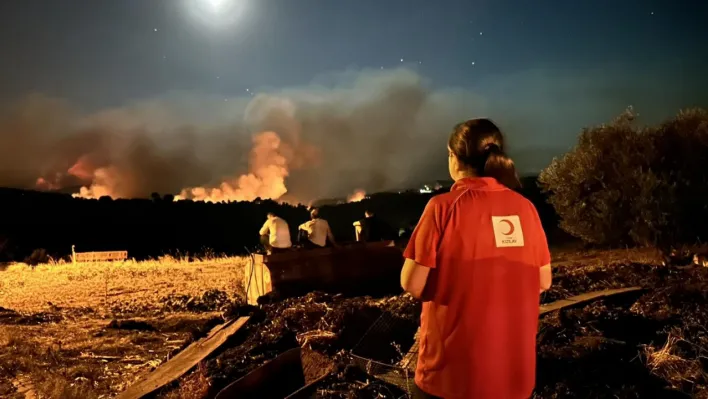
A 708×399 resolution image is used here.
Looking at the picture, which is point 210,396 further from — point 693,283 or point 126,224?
point 126,224

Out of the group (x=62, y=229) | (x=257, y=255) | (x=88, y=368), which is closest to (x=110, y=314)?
(x=257, y=255)

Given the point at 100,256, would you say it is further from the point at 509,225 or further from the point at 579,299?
the point at 509,225

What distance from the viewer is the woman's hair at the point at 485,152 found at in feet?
7.72

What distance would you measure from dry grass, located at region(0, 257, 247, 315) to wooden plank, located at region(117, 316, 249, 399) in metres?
4.69

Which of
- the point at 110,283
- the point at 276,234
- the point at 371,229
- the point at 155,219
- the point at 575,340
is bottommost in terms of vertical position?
the point at 575,340

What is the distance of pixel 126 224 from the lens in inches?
2245

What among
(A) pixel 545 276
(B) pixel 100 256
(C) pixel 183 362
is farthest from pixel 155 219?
(A) pixel 545 276

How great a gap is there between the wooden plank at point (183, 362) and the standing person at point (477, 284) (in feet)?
14.0

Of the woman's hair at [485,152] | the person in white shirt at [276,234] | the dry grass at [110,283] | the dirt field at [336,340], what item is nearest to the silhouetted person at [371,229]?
the person in white shirt at [276,234]

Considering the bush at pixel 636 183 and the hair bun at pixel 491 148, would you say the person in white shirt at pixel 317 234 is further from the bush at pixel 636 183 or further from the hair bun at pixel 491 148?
the hair bun at pixel 491 148

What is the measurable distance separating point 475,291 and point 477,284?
1.1 inches

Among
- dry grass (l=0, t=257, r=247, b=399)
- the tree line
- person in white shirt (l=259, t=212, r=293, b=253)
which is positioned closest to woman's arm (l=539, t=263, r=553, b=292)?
dry grass (l=0, t=257, r=247, b=399)

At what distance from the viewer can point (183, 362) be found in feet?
21.4

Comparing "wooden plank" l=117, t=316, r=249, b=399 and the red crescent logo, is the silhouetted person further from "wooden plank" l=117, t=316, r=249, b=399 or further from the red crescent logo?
the red crescent logo
